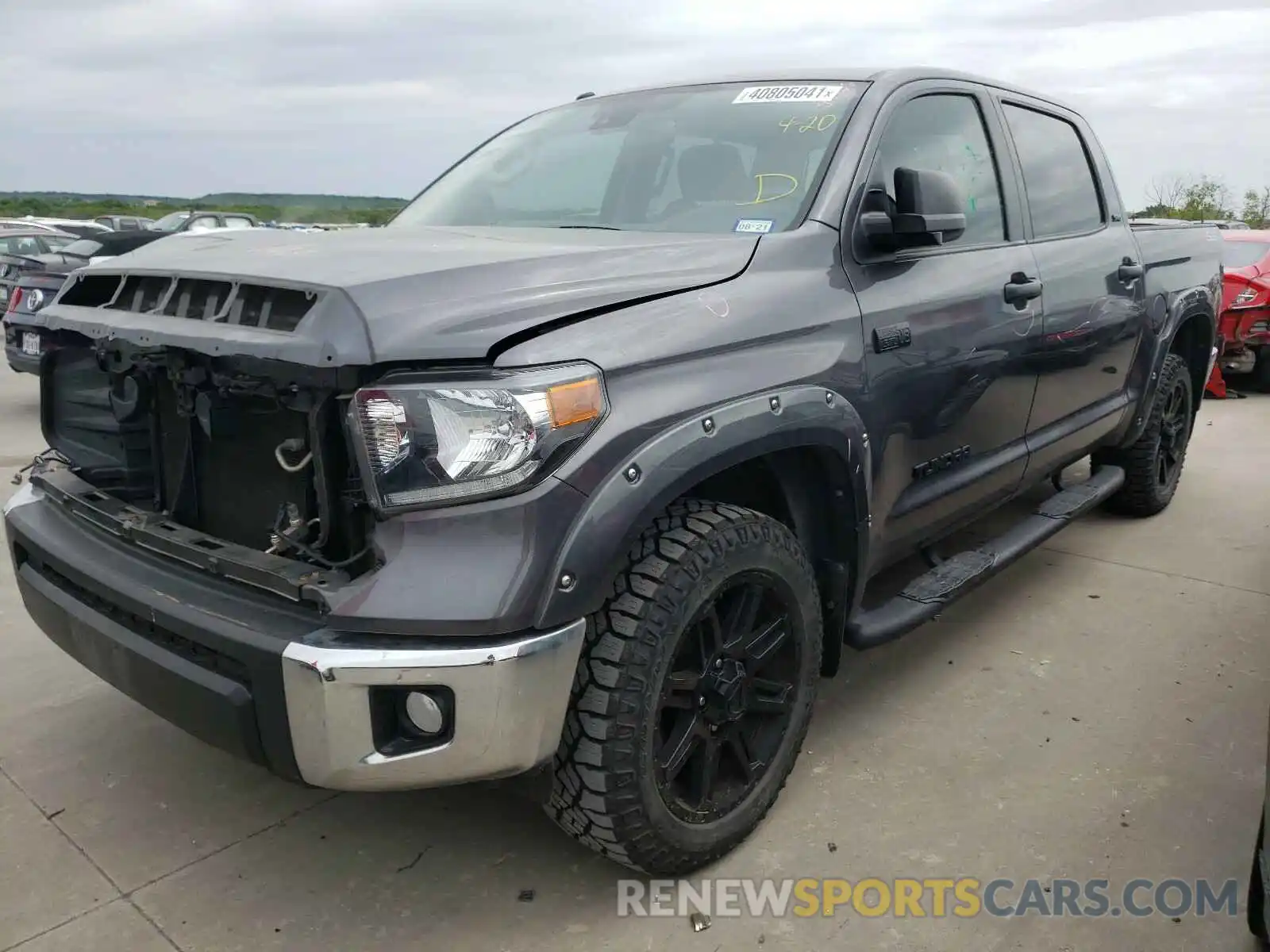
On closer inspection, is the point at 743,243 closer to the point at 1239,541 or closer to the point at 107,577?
the point at 107,577

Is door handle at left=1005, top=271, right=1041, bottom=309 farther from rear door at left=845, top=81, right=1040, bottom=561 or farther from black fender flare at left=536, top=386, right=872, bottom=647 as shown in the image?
black fender flare at left=536, top=386, right=872, bottom=647

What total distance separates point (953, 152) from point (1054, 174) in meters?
0.87

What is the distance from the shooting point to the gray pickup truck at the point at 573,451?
1.86 m

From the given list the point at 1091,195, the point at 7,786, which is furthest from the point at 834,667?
the point at 1091,195

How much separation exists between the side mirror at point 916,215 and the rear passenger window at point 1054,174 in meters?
1.08

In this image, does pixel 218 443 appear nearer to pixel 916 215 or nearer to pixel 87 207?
pixel 916 215

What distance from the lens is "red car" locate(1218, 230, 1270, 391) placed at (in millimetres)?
8984

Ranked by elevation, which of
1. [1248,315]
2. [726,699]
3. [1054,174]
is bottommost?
[726,699]

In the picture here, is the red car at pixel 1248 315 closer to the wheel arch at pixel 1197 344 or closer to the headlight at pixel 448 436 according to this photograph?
the wheel arch at pixel 1197 344

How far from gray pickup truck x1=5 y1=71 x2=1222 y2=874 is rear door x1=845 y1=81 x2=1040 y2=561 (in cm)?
1

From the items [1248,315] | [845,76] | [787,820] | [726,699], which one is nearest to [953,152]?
[845,76]

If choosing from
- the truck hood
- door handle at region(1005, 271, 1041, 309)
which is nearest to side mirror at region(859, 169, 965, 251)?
the truck hood

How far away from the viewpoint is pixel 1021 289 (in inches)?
128

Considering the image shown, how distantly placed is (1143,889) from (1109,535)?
287cm
